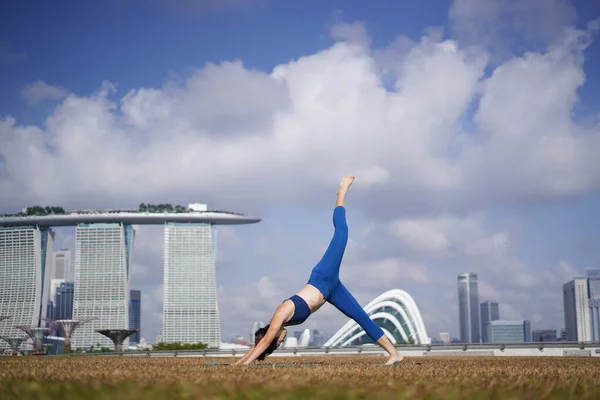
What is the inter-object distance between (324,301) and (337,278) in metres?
0.32

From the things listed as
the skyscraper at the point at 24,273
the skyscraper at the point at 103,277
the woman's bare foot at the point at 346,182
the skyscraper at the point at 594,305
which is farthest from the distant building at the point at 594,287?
the woman's bare foot at the point at 346,182

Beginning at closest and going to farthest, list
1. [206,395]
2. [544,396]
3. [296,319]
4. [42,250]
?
Answer: [206,395], [544,396], [296,319], [42,250]

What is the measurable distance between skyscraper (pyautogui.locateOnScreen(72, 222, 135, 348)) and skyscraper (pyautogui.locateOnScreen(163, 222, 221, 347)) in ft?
32.0

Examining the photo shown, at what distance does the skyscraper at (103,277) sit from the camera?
15512 centimetres

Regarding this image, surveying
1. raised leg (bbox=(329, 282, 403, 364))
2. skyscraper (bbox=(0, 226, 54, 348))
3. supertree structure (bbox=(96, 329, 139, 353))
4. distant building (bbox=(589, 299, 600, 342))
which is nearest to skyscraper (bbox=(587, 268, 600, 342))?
distant building (bbox=(589, 299, 600, 342))

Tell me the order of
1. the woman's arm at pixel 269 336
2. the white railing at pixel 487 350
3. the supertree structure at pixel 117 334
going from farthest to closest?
the supertree structure at pixel 117 334
the white railing at pixel 487 350
the woman's arm at pixel 269 336

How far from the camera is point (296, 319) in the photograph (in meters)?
7.50

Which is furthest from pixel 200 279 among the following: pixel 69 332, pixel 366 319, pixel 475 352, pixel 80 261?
pixel 366 319

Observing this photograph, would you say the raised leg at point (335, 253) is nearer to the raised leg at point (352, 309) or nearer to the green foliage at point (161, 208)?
the raised leg at point (352, 309)

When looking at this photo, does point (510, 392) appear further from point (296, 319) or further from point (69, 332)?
point (69, 332)

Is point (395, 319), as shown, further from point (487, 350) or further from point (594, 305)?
point (594, 305)

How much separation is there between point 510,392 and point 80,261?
165 m

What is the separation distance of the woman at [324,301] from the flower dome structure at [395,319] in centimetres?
7396

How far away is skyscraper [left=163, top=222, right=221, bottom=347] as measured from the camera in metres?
159
